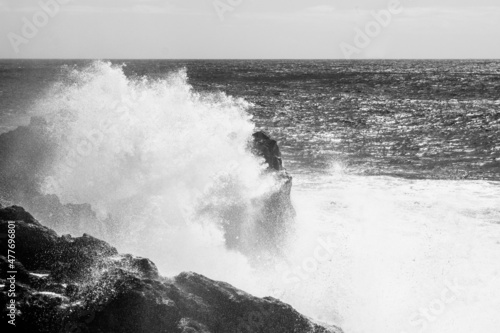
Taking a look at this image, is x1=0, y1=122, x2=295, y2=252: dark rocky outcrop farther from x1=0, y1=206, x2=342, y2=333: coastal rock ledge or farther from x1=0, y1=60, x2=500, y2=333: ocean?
x1=0, y1=206, x2=342, y2=333: coastal rock ledge

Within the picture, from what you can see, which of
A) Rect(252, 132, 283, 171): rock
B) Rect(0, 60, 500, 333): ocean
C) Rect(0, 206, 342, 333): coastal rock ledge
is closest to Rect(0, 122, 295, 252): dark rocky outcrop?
Rect(252, 132, 283, 171): rock

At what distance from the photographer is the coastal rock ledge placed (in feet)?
16.8

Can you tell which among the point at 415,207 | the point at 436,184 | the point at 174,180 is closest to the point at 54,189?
the point at 174,180

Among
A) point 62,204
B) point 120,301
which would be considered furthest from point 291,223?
point 120,301

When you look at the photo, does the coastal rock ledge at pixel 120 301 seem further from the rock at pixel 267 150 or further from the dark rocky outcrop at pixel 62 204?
the rock at pixel 267 150

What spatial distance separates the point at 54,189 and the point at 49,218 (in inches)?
61.7

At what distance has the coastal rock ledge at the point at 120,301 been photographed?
16.8 feet

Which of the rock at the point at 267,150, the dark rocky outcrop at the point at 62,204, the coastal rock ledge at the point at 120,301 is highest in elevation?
the rock at the point at 267,150

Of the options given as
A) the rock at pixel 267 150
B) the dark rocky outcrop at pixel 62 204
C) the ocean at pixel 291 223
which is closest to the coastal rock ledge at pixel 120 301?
the ocean at pixel 291 223

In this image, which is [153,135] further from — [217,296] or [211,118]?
[217,296]

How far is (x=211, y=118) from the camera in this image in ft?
45.3

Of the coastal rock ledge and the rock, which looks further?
the rock

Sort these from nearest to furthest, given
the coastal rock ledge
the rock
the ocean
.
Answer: the coastal rock ledge, the ocean, the rock

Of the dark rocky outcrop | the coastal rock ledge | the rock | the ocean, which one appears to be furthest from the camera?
the rock
